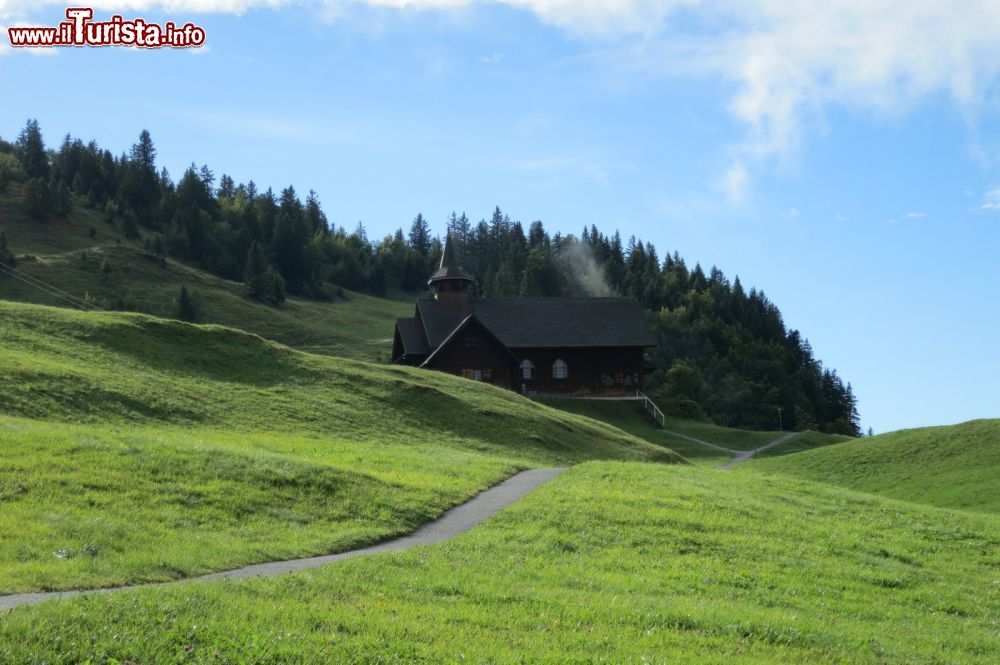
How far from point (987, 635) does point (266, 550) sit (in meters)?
12.0

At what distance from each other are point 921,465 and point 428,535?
32.3 meters

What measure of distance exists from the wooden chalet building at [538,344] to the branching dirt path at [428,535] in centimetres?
4342

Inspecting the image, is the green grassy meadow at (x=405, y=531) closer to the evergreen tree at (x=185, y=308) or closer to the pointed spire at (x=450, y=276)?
the pointed spire at (x=450, y=276)

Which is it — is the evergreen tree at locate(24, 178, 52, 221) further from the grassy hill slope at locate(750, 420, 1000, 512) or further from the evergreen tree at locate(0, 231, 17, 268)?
the grassy hill slope at locate(750, 420, 1000, 512)

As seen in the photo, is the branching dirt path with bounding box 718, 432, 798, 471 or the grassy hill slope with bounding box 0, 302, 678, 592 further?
the branching dirt path with bounding box 718, 432, 798, 471

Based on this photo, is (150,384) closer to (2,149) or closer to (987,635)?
(987,635)

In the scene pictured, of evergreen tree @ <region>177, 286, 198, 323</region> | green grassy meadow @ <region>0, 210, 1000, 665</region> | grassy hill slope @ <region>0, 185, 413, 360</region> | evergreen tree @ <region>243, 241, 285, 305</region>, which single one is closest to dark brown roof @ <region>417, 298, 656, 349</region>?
grassy hill slope @ <region>0, 185, 413, 360</region>

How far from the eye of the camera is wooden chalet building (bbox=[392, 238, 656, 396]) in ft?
249

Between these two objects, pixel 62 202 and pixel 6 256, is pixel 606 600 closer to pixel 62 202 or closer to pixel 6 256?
pixel 6 256

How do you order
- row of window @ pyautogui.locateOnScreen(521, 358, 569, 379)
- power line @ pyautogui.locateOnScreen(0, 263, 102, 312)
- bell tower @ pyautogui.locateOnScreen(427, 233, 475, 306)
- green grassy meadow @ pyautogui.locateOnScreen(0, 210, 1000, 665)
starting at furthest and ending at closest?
power line @ pyautogui.locateOnScreen(0, 263, 102, 312) < bell tower @ pyautogui.locateOnScreen(427, 233, 475, 306) < row of window @ pyautogui.locateOnScreen(521, 358, 569, 379) < green grassy meadow @ pyautogui.locateOnScreen(0, 210, 1000, 665)

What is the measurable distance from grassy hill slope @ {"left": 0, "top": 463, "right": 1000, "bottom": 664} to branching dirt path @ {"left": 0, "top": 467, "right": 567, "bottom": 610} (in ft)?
2.62

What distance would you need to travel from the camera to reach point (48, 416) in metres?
29.2

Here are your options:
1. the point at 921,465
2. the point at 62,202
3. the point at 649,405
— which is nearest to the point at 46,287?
the point at 62,202

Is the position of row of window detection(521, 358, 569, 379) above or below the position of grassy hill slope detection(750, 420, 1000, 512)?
above
